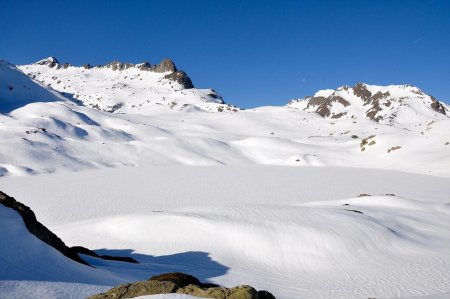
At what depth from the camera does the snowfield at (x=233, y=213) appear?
36.3 feet

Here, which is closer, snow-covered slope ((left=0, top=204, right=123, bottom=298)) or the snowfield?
snow-covered slope ((left=0, top=204, right=123, bottom=298))

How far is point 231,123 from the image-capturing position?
101750 millimetres

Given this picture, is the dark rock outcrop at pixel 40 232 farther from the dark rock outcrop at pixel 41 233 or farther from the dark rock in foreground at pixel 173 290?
the dark rock in foreground at pixel 173 290

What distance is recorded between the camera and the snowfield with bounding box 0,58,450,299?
11.1m

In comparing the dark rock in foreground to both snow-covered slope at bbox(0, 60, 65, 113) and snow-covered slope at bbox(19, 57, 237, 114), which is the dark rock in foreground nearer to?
snow-covered slope at bbox(0, 60, 65, 113)

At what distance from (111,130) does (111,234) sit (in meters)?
54.3

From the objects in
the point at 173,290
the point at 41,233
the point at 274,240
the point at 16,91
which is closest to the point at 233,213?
the point at 274,240

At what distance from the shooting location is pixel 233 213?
1792cm

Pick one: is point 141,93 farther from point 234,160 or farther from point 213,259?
point 213,259

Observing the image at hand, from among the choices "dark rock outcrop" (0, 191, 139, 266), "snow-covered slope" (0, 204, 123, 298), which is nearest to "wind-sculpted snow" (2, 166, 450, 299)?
"dark rock outcrop" (0, 191, 139, 266)

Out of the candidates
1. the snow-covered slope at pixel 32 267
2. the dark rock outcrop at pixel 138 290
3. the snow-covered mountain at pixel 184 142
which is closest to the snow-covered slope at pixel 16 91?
the snow-covered mountain at pixel 184 142

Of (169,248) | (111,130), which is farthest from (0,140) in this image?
(169,248)

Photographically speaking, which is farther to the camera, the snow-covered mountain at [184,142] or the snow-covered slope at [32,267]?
the snow-covered mountain at [184,142]

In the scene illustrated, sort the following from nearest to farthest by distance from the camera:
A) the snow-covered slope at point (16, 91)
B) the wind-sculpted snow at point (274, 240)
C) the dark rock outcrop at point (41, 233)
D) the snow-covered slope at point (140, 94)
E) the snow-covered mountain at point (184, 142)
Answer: the dark rock outcrop at point (41, 233)
the wind-sculpted snow at point (274, 240)
the snow-covered mountain at point (184, 142)
the snow-covered slope at point (16, 91)
the snow-covered slope at point (140, 94)
